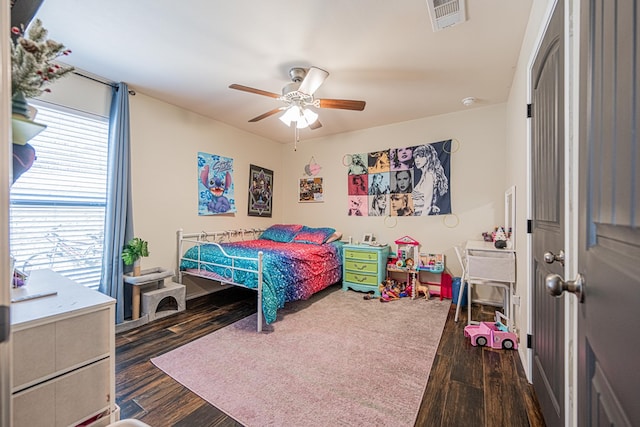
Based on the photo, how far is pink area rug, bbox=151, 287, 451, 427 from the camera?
59.4 inches

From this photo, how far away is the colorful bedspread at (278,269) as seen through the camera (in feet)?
8.38

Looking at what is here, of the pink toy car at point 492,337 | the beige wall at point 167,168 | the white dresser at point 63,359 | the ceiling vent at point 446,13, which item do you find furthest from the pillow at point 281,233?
the ceiling vent at point 446,13

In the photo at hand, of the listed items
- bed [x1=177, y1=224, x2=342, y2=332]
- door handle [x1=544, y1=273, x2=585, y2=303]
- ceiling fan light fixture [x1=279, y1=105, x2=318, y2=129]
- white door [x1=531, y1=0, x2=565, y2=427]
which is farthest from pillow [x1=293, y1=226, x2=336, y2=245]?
door handle [x1=544, y1=273, x2=585, y2=303]

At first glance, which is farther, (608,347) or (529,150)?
(529,150)

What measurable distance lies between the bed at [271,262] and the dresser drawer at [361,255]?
15 cm

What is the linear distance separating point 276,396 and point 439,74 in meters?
2.97

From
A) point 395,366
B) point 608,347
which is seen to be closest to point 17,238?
point 395,366

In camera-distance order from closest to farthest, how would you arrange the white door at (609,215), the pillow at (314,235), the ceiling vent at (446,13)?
1. the white door at (609,215)
2. the ceiling vent at (446,13)
3. the pillow at (314,235)

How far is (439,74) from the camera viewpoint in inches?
98.8

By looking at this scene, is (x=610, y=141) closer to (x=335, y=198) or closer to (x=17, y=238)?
(x=17, y=238)

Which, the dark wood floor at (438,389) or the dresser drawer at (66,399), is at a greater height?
the dresser drawer at (66,399)

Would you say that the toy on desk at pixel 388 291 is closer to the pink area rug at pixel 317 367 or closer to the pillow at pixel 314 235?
the pink area rug at pixel 317 367

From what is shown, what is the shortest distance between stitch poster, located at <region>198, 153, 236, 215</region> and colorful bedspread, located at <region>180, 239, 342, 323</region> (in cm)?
60

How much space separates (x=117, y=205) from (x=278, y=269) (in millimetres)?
1713
